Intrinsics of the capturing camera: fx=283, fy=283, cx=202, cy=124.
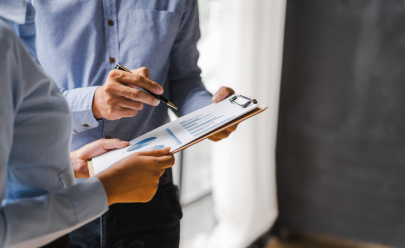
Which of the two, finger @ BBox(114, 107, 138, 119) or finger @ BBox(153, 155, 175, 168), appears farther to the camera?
finger @ BBox(114, 107, 138, 119)

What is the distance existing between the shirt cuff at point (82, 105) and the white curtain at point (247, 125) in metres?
1.01

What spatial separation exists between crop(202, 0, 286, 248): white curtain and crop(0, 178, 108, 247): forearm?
126 centimetres

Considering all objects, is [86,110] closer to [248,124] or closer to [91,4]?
[91,4]

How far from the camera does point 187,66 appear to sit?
100cm

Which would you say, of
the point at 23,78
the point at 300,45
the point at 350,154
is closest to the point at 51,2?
the point at 23,78

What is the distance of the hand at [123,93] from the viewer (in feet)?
2.25

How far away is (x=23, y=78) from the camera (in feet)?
1.38

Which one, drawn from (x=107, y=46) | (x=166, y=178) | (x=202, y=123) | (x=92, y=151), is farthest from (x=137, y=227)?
(x=107, y=46)

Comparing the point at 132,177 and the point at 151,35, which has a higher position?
the point at 151,35

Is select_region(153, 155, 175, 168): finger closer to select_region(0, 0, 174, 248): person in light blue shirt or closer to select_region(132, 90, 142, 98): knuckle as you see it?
select_region(0, 0, 174, 248): person in light blue shirt

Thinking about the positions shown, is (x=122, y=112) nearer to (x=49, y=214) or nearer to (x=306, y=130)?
(x=49, y=214)

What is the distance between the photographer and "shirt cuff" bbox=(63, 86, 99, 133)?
755 mm

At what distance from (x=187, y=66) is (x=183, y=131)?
1.17 ft

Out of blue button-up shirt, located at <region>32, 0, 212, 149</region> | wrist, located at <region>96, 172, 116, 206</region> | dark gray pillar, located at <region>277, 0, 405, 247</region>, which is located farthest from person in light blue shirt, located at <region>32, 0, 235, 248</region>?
dark gray pillar, located at <region>277, 0, 405, 247</region>
